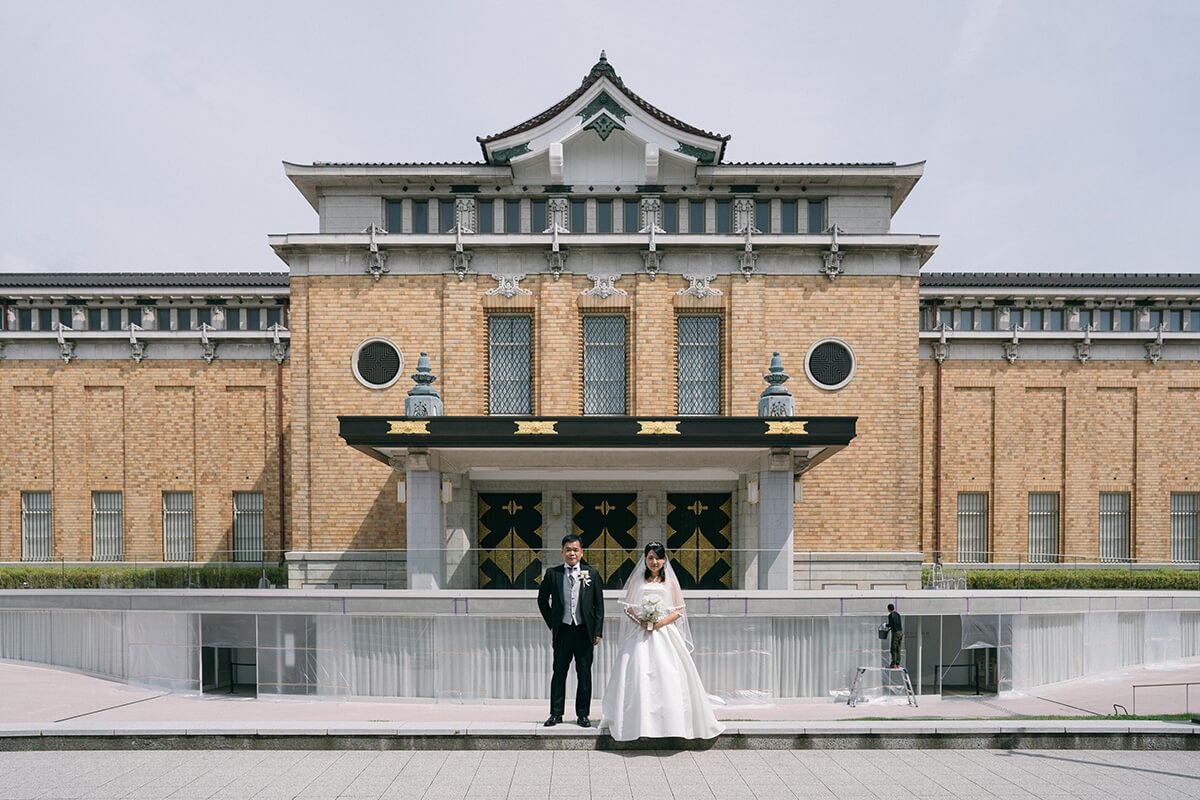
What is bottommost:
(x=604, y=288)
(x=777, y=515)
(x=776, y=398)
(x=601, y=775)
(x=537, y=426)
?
(x=601, y=775)

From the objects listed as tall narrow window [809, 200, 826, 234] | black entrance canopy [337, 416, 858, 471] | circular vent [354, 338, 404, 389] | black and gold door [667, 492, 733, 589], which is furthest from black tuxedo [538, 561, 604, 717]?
tall narrow window [809, 200, 826, 234]

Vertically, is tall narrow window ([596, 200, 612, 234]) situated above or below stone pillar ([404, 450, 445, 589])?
above

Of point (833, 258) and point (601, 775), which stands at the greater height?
point (833, 258)

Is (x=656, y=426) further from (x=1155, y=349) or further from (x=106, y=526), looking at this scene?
(x=106, y=526)

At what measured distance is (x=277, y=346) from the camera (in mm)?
30922

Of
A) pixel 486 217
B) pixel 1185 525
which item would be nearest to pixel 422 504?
pixel 486 217

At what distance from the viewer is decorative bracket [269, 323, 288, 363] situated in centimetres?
3083

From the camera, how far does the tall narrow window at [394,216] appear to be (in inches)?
1017

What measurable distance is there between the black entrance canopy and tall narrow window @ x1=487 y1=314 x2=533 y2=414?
539 centimetres

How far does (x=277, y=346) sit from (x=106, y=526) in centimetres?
942

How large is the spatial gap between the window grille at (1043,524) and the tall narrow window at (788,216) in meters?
14.0

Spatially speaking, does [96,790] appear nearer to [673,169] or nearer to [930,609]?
[930,609]

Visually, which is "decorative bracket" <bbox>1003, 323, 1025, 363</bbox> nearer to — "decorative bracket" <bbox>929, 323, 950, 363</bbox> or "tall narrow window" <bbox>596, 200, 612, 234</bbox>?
"decorative bracket" <bbox>929, 323, 950, 363</bbox>

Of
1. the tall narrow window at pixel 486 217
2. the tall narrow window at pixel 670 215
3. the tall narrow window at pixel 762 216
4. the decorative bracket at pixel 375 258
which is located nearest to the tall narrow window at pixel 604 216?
the tall narrow window at pixel 670 215
